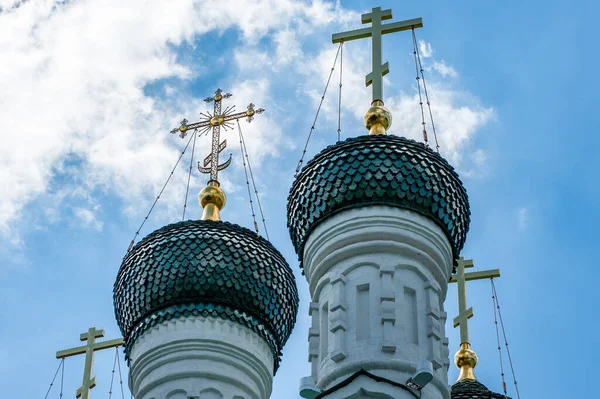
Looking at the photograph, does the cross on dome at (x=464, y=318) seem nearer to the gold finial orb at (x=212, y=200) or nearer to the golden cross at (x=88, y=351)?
the gold finial orb at (x=212, y=200)

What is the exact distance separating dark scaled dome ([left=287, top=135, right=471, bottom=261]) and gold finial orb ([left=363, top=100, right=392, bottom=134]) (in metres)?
0.46

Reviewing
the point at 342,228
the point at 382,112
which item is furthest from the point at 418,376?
the point at 382,112

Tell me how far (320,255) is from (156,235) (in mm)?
3165

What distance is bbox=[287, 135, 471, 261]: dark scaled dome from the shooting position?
13.6 metres

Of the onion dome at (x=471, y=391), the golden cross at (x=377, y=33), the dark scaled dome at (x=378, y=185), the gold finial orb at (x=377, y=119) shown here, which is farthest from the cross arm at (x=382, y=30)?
the onion dome at (x=471, y=391)

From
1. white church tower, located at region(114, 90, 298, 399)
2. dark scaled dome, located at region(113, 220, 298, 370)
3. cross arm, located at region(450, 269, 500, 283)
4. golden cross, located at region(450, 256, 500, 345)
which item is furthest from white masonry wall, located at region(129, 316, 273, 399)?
cross arm, located at region(450, 269, 500, 283)

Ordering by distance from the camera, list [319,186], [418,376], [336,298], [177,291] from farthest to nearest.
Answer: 1. [177,291]
2. [319,186]
3. [336,298]
4. [418,376]

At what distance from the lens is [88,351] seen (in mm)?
18094

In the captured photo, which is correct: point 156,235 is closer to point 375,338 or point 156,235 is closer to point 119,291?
point 119,291

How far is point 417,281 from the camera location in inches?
524

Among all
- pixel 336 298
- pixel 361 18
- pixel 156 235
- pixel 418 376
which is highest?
pixel 361 18

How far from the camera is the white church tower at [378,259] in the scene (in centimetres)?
1247

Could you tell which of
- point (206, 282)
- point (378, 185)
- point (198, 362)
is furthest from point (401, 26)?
point (198, 362)

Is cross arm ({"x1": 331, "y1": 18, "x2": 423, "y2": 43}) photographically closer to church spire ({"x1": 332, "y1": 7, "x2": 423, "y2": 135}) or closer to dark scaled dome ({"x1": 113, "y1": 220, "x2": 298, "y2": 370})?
church spire ({"x1": 332, "y1": 7, "x2": 423, "y2": 135})
